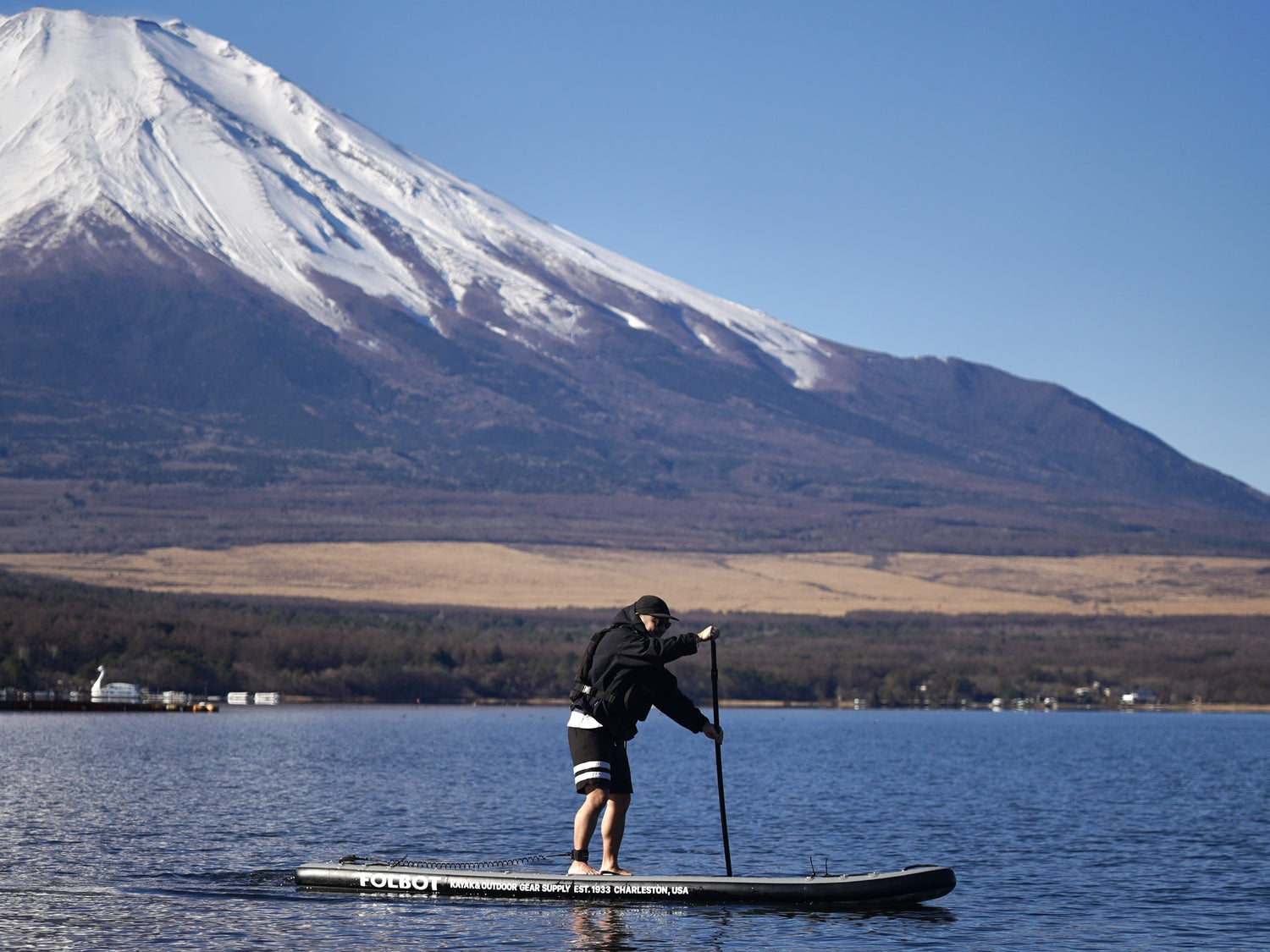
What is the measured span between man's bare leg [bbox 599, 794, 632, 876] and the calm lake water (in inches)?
24.9

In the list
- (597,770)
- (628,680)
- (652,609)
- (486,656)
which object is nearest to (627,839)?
(597,770)

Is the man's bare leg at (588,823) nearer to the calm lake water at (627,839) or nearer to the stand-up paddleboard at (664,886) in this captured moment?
the stand-up paddleboard at (664,886)

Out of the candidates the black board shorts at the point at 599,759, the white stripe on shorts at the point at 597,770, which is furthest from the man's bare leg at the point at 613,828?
the white stripe on shorts at the point at 597,770

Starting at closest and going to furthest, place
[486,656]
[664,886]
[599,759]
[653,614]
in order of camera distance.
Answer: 1. [599,759]
2. [653,614]
3. [664,886]
4. [486,656]

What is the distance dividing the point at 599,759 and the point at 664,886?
2021 mm

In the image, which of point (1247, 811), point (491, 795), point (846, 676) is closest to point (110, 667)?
point (846, 676)

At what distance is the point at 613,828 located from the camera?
78.0 feet

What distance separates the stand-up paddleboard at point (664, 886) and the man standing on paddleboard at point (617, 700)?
0.86 metres

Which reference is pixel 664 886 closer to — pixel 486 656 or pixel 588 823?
pixel 588 823

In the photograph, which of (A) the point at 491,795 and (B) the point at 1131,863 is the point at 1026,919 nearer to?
(B) the point at 1131,863

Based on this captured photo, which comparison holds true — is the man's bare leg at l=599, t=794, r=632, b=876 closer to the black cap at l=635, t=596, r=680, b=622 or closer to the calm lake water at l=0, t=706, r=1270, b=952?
the calm lake water at l=0, t=706, r=1270, b=952

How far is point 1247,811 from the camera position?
1869 inches

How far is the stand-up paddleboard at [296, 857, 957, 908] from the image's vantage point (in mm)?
23656

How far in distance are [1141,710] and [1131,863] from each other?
151 meters
